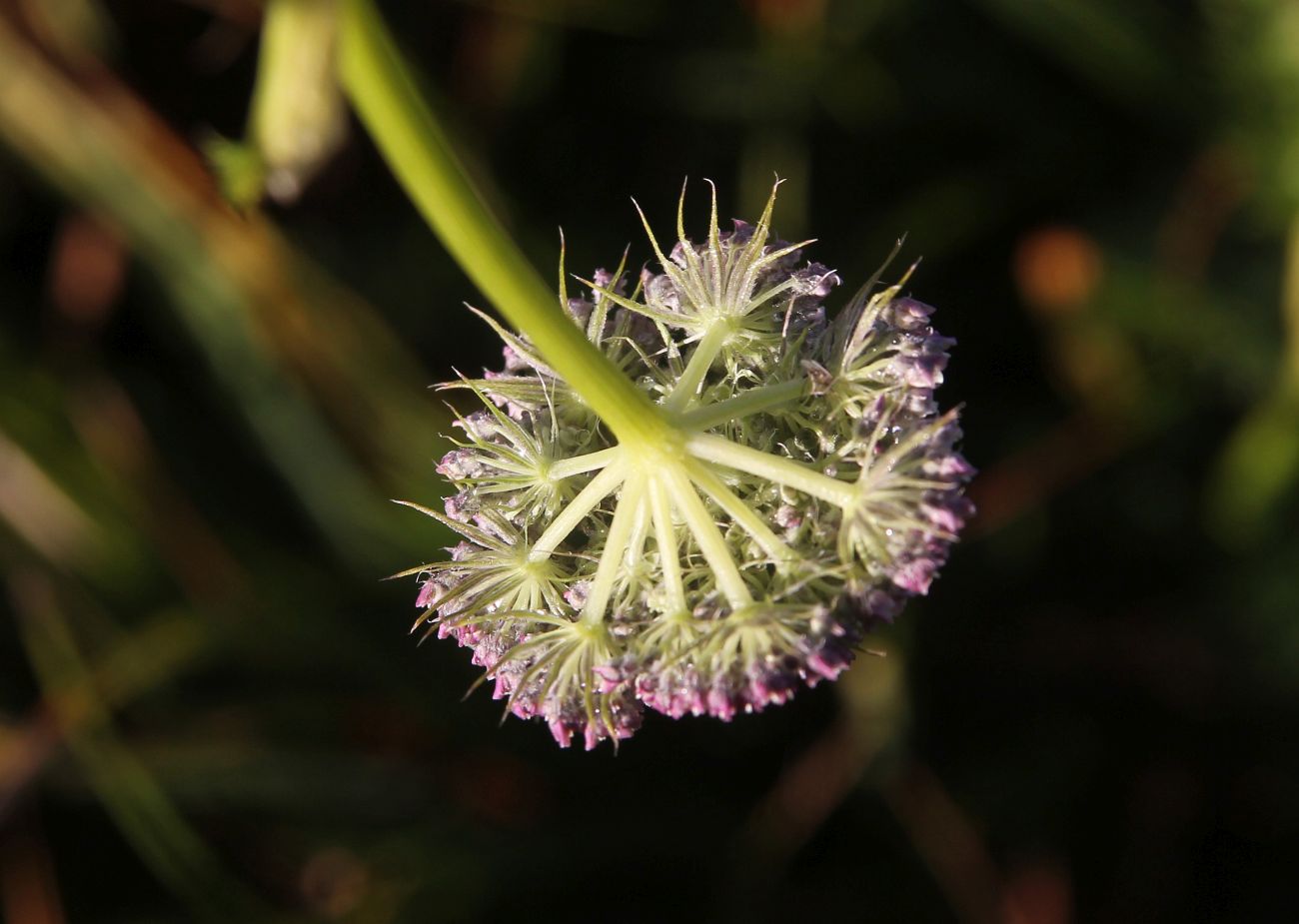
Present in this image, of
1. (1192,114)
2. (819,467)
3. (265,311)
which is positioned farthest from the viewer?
(1192,114)

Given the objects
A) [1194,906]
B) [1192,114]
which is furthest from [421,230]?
[1194,906]

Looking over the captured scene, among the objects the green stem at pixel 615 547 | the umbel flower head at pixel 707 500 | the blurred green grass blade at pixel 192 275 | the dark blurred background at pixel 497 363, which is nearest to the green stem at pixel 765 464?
the umbel flower head at pixel 707 500

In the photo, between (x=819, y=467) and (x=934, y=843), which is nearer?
(x=819, y=467)

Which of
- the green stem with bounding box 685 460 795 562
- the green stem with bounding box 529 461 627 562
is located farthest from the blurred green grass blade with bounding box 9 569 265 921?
the green stem with bounding box 685 460 795 562

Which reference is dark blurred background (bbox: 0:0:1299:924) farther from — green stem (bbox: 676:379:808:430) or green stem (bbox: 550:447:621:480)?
green stem (bbox: 676:379:808:430)

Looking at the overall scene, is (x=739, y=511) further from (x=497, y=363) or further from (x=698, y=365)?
(x=497, y=363)

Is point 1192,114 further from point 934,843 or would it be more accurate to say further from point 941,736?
point 934,843
